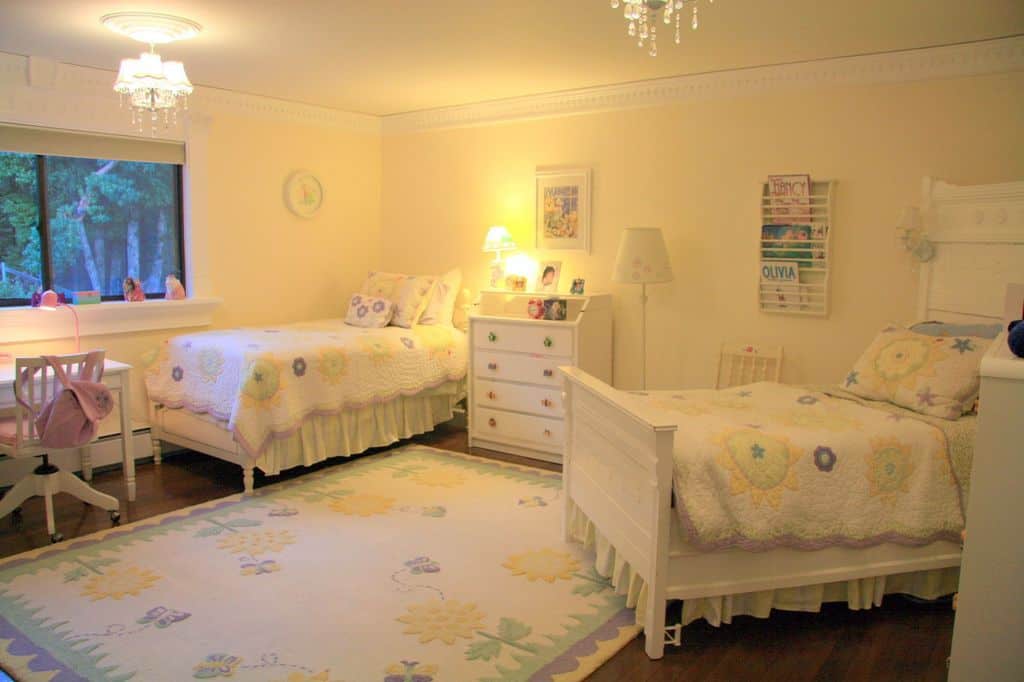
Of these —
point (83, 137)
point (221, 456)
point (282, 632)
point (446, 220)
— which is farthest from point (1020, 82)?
point (83, 137)

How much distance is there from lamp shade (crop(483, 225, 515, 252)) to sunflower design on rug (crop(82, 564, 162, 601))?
3.03m

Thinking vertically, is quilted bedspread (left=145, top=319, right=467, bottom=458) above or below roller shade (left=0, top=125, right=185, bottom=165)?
below

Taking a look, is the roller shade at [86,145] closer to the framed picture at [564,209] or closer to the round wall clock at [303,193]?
the round wall clock at [303,193]

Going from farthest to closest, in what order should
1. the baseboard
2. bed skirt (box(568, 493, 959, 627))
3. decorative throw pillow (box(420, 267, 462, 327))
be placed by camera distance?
decorative throw pillow (box(420, 267, 462, 327)), the baseboard, bed skirt (box(568, 493, 959, 627))

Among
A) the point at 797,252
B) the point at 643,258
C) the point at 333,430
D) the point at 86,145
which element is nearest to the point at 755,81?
the point at 797,252

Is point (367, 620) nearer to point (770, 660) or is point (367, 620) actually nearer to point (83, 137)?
point (770, 660)

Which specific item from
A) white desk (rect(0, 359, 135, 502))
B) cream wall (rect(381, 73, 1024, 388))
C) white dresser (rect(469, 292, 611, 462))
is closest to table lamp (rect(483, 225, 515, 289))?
cream wall (rect(381, 73, 1024, 388))

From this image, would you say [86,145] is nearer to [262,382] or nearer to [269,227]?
[269,227]

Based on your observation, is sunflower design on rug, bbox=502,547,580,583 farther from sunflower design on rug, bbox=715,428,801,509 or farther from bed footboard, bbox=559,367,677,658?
sunflower design on rug, bbox=715,428,801,509

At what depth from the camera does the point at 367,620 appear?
281 cm

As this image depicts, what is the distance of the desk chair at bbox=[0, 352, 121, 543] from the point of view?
11.2 ft

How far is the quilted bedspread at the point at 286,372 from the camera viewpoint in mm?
4121

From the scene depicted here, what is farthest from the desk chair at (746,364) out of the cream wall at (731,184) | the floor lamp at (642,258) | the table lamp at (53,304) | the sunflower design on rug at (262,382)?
the table lamp at (53,304)

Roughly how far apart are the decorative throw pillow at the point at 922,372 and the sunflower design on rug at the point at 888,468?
0.32 meters
